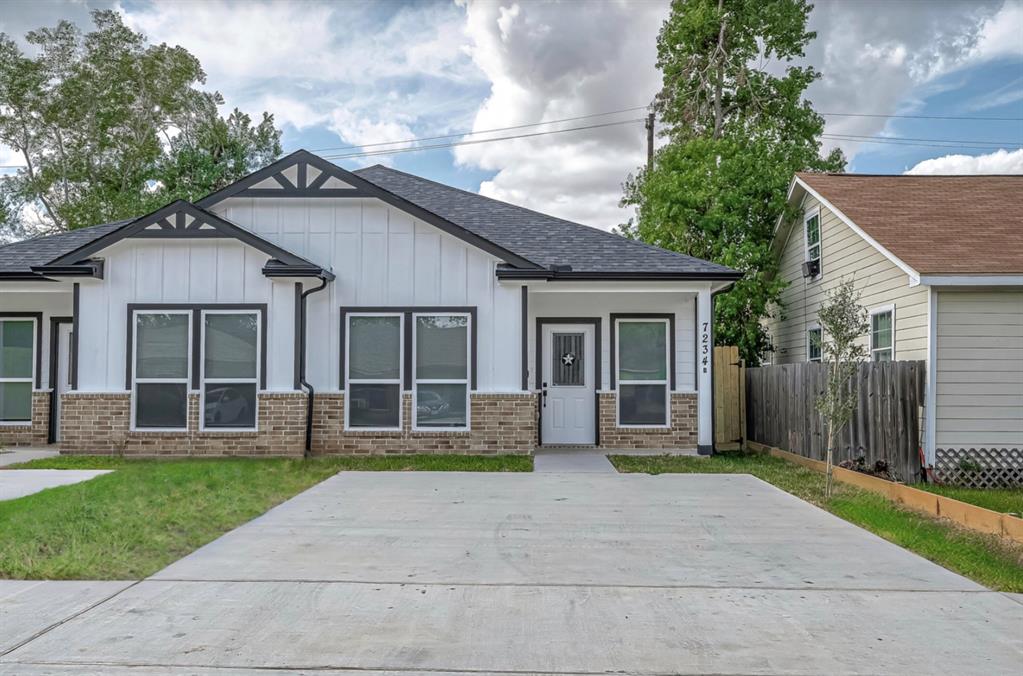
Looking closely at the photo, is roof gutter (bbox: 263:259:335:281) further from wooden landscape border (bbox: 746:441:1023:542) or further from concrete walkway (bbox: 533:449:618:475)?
wooden landscape border (bbox: 746:441:1023:542)

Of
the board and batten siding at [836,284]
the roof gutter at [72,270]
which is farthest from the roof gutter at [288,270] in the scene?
the board and batten siding at [836,284]

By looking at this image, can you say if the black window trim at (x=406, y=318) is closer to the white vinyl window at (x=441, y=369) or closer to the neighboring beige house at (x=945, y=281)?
the white vinyl window at (x=441, y=369)

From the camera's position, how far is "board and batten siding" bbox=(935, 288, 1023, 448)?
408 inches

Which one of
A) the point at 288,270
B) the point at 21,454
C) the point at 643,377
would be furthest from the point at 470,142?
the point at 21,454

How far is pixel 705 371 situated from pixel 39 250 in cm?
1226

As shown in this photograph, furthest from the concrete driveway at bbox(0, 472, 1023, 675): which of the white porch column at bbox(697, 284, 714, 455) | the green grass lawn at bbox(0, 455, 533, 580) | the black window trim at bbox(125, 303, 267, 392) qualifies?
the black window trim at bbox(125, 303, 267, 392)

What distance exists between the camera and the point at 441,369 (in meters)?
12.0

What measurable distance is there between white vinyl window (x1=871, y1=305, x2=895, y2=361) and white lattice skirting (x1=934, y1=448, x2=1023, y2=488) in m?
1.98

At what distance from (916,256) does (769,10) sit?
44.4ft

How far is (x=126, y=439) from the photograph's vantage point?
11.7 m

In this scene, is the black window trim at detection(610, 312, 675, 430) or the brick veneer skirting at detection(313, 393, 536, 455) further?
the black window trim at detection(610, 312, 675, 430)

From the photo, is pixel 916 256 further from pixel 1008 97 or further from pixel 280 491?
pixel 1008 97

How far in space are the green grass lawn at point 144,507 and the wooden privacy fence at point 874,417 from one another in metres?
4.40

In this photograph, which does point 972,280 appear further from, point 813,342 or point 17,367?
point 17,367
